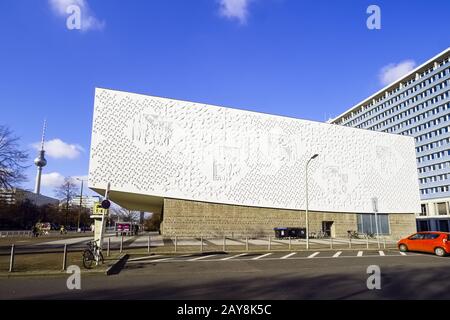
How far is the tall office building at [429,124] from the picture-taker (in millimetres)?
68688

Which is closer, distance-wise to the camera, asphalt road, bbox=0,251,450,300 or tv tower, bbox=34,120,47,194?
asphalt road, bbox=0,251,450,300

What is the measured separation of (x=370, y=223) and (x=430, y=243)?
3029 centimetres

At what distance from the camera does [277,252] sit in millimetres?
19234

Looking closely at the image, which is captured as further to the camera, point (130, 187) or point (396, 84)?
point (396, 84)

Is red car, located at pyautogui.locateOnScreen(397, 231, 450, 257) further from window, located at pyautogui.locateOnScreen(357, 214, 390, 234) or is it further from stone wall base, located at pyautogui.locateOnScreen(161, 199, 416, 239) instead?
window, located at pyautogui.locateOnScreen(357, 214, 390, 234)

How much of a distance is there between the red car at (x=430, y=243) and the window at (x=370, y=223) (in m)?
27.0

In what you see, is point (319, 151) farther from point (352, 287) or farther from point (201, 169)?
point (352, 287)

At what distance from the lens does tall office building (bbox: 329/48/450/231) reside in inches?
2704

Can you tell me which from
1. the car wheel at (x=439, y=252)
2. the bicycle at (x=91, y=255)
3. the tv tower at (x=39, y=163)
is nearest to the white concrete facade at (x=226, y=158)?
the car wheel at (x=439, y=252)

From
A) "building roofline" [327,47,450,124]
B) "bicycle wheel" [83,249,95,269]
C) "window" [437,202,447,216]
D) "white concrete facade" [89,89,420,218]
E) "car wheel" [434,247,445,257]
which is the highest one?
"building roofline" [327,47,450,124]

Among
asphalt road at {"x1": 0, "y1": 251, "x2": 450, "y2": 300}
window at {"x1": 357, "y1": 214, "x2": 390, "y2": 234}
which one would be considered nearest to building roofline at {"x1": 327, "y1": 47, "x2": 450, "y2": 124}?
window at {"x1": 357, "y1": 214, "x2": 390, "y2": 234}

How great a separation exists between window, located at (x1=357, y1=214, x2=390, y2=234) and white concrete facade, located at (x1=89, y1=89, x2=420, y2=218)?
3.70 feet
